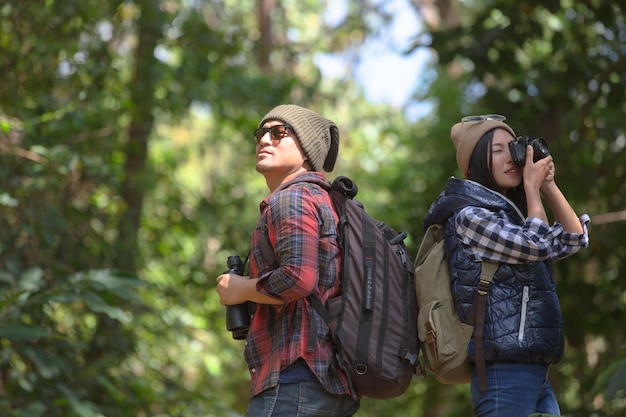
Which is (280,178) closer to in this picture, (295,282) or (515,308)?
(295,282)

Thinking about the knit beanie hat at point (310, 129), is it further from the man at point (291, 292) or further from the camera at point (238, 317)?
the camera at point (238, 317)

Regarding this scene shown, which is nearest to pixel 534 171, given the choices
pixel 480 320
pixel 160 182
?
pixel 480 320

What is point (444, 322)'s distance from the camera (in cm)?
298

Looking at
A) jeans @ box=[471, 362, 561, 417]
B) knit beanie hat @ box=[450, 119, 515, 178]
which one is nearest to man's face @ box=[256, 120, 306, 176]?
knit beanie hat @ box=[450, 119, 515, 178]

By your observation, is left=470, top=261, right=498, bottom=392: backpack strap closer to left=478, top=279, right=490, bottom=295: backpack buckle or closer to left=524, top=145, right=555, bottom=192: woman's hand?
left=478, top=279, right=490, bottom=295: backpack buckle

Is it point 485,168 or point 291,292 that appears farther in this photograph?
point 485,168

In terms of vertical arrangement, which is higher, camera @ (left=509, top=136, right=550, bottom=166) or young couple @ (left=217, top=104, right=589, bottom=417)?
camera @ (left=509, top=136, right=550, bottom=166)

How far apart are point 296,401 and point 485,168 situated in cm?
103

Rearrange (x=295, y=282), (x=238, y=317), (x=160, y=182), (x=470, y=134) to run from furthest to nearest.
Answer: (x=160, y=182)
(x=470, y=134)
(x=238, y=317)
(x=295, y=282)

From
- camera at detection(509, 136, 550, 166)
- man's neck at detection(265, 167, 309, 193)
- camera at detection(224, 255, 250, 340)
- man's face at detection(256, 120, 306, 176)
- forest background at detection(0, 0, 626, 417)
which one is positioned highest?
forest background at detection(0, 0, 626, 417)

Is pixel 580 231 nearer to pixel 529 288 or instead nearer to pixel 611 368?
pixel 529 288

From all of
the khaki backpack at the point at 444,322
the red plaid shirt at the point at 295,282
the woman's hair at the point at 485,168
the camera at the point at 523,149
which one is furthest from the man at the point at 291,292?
the camera at the point at 523,149

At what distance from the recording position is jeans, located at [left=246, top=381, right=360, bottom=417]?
2.89 m

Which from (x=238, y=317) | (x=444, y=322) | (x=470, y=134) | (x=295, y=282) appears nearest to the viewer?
(x=295, y=282)
